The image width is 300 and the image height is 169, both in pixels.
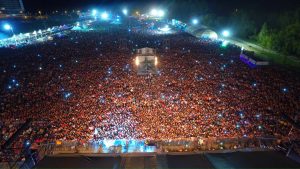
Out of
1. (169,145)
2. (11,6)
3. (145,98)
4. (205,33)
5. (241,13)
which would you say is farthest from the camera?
(11,6)

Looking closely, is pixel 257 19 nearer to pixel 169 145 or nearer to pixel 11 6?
pixel 169 145

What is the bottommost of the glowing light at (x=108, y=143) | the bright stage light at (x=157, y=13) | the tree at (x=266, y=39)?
the bright stage light at (x=157, y=13)

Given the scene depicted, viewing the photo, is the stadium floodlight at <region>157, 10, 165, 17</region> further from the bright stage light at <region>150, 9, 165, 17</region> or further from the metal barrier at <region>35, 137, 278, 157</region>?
the metal barrier at <region>35, 137, 278, 157</region>

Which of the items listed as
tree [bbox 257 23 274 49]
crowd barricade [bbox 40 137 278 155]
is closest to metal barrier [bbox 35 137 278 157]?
crowd barricade [bbox 40 137 278 155]

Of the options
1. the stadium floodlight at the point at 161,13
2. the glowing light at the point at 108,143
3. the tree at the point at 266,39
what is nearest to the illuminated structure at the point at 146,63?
the glowing light at the point at 108,143

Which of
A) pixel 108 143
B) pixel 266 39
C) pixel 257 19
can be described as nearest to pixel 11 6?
pixel 257 19

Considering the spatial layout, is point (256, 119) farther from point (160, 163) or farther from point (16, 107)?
point (16, 107)

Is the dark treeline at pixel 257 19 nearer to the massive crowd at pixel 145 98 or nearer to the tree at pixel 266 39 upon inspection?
the tree at pixel 266 39
